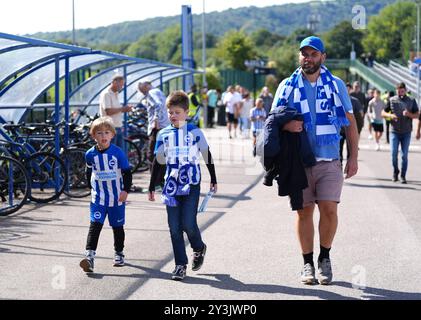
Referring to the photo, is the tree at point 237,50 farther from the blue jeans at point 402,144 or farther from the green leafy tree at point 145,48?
the blue jeans at point 402,144

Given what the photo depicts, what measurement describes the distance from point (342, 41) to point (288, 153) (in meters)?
136

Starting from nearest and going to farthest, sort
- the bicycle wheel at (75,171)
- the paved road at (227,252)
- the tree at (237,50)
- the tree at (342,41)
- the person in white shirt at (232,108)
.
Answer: the paved road at (227,252)
the bicycle wheel at (75,171)
the person in white shirt at (232,108)
the tree at (237,50)
the tree at (342,41)

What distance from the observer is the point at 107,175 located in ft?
24.2

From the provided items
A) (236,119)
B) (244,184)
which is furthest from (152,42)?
(244,184)

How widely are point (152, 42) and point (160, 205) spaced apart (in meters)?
184

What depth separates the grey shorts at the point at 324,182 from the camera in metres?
6.55

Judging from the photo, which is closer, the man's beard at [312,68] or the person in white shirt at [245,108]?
the man's beard at [312,68]

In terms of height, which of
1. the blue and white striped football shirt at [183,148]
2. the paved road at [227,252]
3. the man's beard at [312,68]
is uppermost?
the man's beard at [312,68]

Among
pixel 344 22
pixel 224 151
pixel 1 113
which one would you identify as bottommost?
pixel 224 151

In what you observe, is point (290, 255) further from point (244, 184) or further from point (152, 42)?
point (152, 42)

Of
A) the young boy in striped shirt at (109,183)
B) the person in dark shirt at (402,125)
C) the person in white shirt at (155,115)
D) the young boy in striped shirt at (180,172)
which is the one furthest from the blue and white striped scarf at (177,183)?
the person in dark shirt at (402,125)

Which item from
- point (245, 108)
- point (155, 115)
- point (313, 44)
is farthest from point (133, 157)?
point (245, 108)

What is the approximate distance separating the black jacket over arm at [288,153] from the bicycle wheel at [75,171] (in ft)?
20.1
